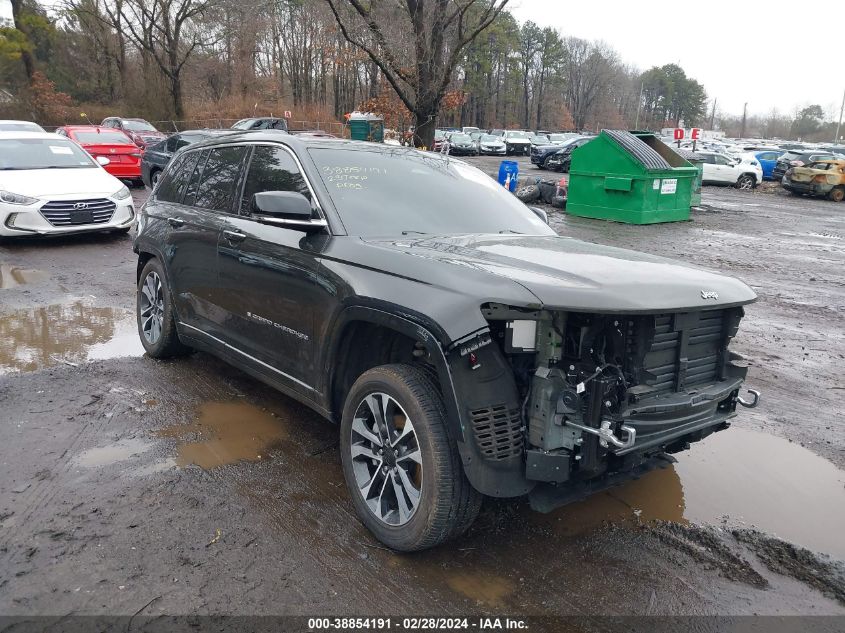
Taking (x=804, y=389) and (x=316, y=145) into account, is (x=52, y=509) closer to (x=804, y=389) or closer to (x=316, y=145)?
(x=316, y=145)

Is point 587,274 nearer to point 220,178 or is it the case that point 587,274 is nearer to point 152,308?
point 220,178

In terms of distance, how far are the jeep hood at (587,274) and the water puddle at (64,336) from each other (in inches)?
148

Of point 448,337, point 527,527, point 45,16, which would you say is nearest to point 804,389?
point 527,527

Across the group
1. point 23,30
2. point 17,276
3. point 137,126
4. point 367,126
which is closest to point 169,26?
point 23,30

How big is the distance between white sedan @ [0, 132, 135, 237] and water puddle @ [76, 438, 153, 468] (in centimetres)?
754

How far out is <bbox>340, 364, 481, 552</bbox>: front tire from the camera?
3.00 m

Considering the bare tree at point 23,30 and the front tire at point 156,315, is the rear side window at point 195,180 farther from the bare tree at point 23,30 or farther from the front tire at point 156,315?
Answer: the bare tree at point 23,30

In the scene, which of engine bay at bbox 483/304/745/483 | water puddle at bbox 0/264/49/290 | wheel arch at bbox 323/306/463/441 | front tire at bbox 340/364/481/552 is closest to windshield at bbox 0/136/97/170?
water puddle at bbox 0/264/49/290

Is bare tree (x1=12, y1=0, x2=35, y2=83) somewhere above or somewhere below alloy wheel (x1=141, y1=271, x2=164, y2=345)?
above

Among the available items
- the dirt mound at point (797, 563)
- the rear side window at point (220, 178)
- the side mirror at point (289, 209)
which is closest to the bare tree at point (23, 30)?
the rear side window at point (220, 178)

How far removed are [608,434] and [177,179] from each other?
429 centimetres

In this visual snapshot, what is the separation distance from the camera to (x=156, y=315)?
585 cm

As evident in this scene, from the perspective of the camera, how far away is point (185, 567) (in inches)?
123

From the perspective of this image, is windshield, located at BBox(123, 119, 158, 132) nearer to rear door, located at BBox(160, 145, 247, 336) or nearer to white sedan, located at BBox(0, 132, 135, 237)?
white sedan, located at BBox(0, 132, 135, 237)
